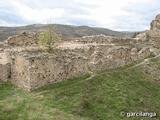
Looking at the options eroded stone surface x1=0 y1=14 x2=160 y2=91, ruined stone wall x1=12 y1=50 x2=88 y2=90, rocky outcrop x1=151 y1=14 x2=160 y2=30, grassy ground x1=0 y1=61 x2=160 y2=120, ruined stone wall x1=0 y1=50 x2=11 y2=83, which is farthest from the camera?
rocky outcrop x1=151 y1=14 x2=160 y2=30

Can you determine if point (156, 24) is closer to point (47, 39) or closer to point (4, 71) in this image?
point (47, 39)

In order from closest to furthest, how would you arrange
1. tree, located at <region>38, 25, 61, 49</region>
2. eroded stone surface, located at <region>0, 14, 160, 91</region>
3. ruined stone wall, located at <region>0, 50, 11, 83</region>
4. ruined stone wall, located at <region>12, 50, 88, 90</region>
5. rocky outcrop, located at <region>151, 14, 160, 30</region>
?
1. ruined stone wall, located at <region>12, 50, 88, 90</region>
2. eroded stone surface, located at <region>0, 14, 160, 91</region>
3. ruined stone wall, located at <region>0, 50, 11, 83</region>
4. tree, located at <region>38, 25, 61, 49</region>
5. rocky outcrop, located at <region>151, 14, 160, 30</region>

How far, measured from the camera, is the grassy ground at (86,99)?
75.0 feet

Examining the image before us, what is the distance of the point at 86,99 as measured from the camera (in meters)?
24.0

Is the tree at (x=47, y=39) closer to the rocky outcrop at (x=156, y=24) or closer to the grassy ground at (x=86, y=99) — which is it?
the grassy ground at (x=86, y=99)

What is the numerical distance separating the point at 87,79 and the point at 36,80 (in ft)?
10.5

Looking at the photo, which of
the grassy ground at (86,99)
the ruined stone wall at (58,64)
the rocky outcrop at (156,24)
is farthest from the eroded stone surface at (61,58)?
the rocky outcrop at (156,24)

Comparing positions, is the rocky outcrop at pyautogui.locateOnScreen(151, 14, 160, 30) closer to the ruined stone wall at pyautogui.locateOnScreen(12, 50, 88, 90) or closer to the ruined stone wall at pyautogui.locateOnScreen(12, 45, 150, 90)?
the ruined stone wall at pyautogui.locateOnScreen(12, 45, 150, 90)

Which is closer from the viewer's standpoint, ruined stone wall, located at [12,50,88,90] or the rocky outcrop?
ruined stone wall, located at [12,50,88,90]

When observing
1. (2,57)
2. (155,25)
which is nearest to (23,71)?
(2,57)

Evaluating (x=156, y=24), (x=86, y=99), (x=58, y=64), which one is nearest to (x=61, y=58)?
(x=58, y=64)

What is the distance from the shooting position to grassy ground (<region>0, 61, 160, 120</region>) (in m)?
22.9

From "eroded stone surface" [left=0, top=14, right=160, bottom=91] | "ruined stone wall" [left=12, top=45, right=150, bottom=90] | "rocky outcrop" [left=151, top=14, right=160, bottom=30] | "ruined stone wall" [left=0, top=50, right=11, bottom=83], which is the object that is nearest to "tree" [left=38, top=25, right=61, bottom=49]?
"eroded stone surface" [left=0, top=14, right=160, bottom=91]

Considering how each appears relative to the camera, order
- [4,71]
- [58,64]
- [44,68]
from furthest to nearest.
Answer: [4,71] < [58,64] < [44,68]
